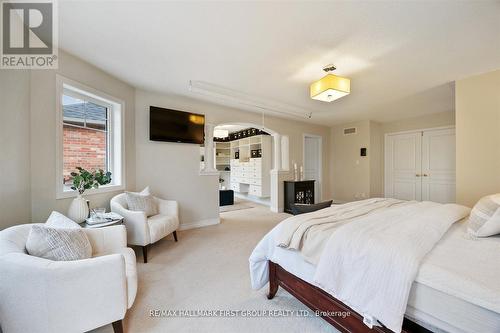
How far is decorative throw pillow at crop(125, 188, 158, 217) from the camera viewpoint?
2.80 m

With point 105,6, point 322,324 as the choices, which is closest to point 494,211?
point 322,324

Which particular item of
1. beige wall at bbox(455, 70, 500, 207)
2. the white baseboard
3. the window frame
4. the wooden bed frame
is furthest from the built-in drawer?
the wooden bed frame

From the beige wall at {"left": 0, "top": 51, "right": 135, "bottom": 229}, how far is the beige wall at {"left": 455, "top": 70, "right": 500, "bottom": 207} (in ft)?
16.5

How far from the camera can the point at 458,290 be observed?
3.06 ft

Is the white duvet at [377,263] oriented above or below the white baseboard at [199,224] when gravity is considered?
above

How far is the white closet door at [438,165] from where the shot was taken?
15.2 ft

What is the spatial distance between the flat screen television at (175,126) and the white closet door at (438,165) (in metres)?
5.37

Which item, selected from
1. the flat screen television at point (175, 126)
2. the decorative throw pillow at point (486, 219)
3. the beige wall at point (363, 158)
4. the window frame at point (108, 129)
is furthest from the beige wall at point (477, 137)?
the window frame at point (108, 129)

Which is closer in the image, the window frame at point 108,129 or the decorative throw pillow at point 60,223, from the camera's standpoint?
the decorative throw pillow at point 60,223

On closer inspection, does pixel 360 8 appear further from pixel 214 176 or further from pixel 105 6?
pixel 214 176

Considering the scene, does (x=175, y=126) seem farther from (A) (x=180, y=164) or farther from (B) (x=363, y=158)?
(B) (x=363, y=158)

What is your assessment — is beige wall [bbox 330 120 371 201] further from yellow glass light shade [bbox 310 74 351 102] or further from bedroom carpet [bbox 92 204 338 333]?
bedroom carpet [bbox 92 204 338 333]

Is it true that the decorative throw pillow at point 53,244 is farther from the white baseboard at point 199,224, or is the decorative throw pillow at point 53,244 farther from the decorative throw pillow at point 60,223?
the white baseboard at point 199,224

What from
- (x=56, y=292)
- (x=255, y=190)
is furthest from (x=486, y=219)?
(x=255, y=190)
